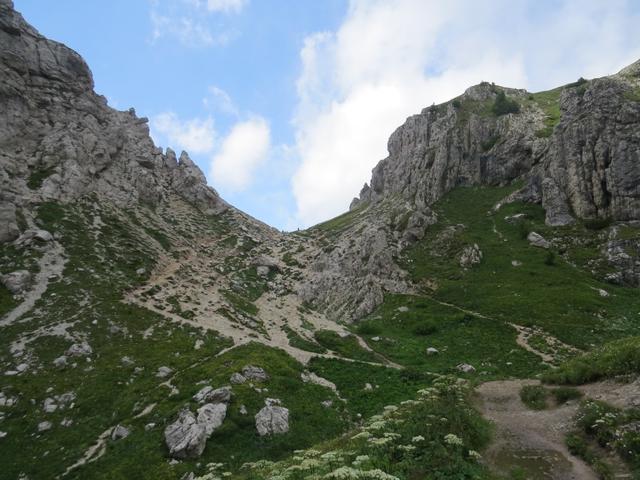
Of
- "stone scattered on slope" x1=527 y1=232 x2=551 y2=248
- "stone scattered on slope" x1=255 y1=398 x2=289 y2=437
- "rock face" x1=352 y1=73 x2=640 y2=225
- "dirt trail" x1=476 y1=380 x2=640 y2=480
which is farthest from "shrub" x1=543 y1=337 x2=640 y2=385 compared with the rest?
"rock face" x1=352 y1=73 x2=640 y2=225

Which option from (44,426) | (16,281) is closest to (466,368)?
(44,426)

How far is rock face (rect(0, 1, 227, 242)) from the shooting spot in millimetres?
82250

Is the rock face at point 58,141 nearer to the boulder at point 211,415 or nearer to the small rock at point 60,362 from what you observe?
the small rock at point 60,362

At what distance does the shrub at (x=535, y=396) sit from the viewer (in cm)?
2811

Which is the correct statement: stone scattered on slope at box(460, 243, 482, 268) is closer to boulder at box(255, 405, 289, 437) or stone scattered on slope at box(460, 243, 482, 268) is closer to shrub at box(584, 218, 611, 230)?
shrub at box(584, 218, 611, 230)

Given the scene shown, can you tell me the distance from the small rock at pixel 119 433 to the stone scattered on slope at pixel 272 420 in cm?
1055

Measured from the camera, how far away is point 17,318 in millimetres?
49375

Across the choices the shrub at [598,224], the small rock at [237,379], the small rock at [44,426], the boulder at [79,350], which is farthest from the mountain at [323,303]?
the shrub at [598,224]

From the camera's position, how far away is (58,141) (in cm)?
9269

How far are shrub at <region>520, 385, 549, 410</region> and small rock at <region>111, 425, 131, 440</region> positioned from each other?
31.1 meters

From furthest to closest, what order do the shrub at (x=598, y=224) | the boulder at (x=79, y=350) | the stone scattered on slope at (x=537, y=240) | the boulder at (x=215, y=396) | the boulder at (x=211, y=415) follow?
the stone scattered on slope at (x=537, y=240) → the shrub at (x=598, y=224) → the boulder at (x=79, y=350) → the boulder at (x=215, y=396) → the boulder at (x=211, y=415)

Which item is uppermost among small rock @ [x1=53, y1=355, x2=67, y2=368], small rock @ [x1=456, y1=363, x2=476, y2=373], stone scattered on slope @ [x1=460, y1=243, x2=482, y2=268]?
stone scattered on slope @ [x1=460, y1=243, x2=482, y2=268]

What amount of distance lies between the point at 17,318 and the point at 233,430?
116 ft

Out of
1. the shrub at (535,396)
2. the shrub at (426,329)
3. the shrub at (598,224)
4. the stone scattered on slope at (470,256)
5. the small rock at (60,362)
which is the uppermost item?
the shrub at (598,224)
